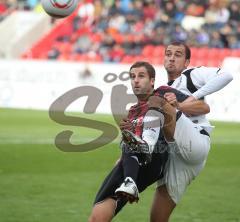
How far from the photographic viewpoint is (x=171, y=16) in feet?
90.7

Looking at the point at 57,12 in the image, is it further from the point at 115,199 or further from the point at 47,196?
the point at 115,199

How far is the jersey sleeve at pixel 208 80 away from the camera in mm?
6508

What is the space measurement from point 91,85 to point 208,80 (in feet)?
53.4

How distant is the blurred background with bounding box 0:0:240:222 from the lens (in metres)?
9.52

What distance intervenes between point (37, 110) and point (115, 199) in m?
18.3

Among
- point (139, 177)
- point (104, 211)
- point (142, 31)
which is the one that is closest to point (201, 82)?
point (139, 177)

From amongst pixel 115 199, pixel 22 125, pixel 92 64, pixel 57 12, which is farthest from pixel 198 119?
pixel 92 64

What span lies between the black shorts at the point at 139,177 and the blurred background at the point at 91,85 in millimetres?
2360

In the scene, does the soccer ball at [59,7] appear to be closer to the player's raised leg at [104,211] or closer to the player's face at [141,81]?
the player's face at [141,81]

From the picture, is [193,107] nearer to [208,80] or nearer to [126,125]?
[208,80]

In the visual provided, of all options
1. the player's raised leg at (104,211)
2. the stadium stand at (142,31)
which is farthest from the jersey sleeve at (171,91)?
the stadium stand at (142,31)

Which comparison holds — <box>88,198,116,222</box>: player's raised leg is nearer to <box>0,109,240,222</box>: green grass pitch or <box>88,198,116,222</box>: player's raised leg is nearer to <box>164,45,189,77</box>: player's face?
<box>164,45,189,77</box>: player's face

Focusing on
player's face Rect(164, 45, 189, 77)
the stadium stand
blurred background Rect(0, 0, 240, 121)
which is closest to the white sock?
player's face Rect(164, 45, 189, 77)

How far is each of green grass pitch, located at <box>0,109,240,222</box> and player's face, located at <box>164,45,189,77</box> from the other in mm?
2270
